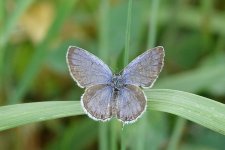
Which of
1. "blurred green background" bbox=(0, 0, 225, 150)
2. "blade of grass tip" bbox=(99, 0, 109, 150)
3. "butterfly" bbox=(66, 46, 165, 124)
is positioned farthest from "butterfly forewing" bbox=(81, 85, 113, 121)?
"blurred green background" bbox=(0, 0, 225, 150)

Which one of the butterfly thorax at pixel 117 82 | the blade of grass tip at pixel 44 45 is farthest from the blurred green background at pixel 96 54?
the butterfly thorax at pixel 117 82

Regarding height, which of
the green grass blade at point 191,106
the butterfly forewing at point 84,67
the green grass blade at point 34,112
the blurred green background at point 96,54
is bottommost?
the blurred green background at point 96,54

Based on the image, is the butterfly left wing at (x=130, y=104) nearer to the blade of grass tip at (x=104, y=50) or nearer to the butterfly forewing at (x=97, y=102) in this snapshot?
the butterfly forewing at (x=97, y=102)

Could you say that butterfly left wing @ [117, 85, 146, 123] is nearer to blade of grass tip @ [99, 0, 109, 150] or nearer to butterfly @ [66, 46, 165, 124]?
butterfly @ [66, 46, 165, 124]

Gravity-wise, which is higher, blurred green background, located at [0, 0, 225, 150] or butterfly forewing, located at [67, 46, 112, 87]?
butterfly forewing, located at [67, 46, 112, 87]

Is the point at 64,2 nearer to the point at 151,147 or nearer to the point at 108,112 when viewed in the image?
the point at 151,147

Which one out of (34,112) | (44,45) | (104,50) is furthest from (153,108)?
(44,45)

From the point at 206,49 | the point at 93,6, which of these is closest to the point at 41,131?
the point at 93,6
